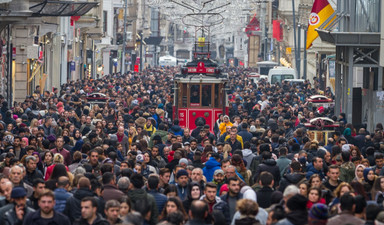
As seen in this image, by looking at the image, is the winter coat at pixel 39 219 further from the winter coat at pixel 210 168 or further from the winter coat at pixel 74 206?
the winter coat at pixel 210 168

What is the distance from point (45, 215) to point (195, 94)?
71.3 ft

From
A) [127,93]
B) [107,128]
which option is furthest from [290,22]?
[107,128]

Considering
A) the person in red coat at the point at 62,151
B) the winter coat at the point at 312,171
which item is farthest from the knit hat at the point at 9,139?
the winter coat at the point at 312,171

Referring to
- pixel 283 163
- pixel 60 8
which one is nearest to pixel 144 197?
pixel 283 163

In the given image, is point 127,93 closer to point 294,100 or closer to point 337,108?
point 294,100

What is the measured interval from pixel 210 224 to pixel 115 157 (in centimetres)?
597

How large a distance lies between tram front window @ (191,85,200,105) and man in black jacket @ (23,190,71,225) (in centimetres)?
2155

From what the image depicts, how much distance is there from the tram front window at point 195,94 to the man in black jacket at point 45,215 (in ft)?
70.7

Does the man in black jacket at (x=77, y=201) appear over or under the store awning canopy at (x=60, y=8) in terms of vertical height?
under

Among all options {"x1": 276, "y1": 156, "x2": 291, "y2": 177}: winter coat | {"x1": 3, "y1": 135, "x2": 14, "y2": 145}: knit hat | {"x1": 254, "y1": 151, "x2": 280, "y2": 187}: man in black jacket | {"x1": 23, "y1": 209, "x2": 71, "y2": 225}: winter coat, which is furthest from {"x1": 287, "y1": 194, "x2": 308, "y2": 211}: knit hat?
{"x1": 3, "y1": 135, "x2": 14, "y2": 145}: knit hat

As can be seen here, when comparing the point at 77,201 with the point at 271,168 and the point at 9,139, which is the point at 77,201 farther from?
the point at 9,139

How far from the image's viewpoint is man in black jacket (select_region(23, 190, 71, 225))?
1015 centimetres

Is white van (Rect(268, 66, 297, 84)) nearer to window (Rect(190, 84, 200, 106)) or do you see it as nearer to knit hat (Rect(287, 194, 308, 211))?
window (Rect(190, 84, 200, 106))

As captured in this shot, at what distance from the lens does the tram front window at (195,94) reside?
3172cm
